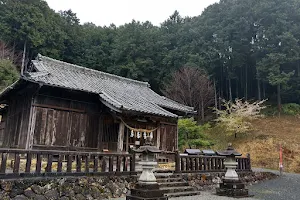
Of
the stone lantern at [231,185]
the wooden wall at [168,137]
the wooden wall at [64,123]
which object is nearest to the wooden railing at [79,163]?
the wooden wall at [168,137]

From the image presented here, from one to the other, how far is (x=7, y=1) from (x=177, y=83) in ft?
81.4

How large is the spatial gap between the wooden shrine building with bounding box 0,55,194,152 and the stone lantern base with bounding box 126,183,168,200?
500cm

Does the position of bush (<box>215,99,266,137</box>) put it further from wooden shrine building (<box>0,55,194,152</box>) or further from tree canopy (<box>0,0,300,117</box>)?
wooden shrine building (<box>0,55,194,152</box>)

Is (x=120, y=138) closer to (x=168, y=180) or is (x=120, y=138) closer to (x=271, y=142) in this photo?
(x=168, y=180)

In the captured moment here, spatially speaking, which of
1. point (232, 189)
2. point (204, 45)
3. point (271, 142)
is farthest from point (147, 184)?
point (204, 45)

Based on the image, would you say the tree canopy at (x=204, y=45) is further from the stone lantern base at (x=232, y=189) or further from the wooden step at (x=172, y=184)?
the wooden step at (x=172, y=184)

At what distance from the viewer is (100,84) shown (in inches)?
631

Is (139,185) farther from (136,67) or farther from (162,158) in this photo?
(136,67)

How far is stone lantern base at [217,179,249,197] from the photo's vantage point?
1045 cm

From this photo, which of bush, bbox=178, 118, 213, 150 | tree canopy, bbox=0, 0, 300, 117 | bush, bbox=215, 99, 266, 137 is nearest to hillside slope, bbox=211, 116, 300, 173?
bush, bbox=215, 99, 266, 137

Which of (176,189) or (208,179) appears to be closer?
(176,189)

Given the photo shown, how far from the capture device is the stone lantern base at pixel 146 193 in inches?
293

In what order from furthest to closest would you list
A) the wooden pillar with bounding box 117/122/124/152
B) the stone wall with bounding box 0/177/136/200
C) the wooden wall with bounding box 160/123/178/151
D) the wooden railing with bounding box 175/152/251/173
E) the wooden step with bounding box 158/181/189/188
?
1. the wooden wall with bounding box 160/123/178/151
2. the wooden pillar with bounding box 117/122/124/152
3. the wooden railing with bounding box 175/152/251/173
4. the wooden step with bounding box 158/181/189/188
5. the stone wall with bounding box 0/177/136/200

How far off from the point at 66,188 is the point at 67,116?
Answer: 5272 mm
